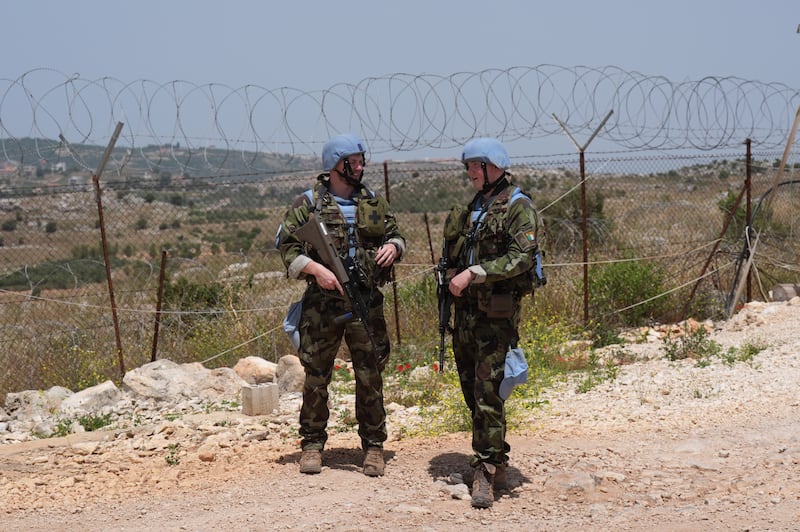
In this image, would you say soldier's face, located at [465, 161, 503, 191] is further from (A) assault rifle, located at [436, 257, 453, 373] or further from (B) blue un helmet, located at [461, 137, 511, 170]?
(A) assault rifle, located at [436, 257, 453, 373]

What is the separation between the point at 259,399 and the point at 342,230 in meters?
2.16

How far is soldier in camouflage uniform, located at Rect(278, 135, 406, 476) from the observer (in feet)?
16.2

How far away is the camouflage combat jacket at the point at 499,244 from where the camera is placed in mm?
4469

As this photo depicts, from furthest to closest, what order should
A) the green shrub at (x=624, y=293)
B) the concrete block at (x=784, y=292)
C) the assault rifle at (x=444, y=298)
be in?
the concrete block at (x=784, y=292)
the green shrub at (x=624, y=293)
the assault rifle at (x=444, y=298)

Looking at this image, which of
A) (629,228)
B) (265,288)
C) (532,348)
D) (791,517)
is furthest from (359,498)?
(629,228)

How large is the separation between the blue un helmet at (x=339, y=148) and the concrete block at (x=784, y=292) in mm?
6394

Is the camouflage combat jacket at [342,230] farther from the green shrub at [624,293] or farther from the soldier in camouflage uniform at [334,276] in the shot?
the green shrub at [624,293]

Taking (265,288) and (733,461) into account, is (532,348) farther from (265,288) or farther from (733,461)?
(265,288)

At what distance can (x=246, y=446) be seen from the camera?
5.81m

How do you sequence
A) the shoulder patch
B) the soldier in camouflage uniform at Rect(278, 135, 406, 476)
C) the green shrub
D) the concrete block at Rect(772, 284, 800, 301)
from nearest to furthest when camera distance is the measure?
1. the shoulder patch
2. the soldier in camouflage uniform at Rect(278, 135, 406, 476)
3. the green shrub
4. the concrete block at Rect(772, 284, 800, 301)

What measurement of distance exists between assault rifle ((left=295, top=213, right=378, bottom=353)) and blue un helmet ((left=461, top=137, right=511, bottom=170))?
0.85 metres

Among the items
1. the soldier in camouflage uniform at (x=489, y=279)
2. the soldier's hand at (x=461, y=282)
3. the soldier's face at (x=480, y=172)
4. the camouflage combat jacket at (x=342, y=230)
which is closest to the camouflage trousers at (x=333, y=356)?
the camouflage combat jacket at (x=342, y=230)

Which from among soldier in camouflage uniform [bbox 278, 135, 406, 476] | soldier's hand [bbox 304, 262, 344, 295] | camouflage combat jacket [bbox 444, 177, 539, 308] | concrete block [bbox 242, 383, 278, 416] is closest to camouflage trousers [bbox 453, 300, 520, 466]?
camouflage combat jacket [bbox 444, 177, 539, 308]

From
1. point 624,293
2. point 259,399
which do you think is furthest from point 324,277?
point 624,293
